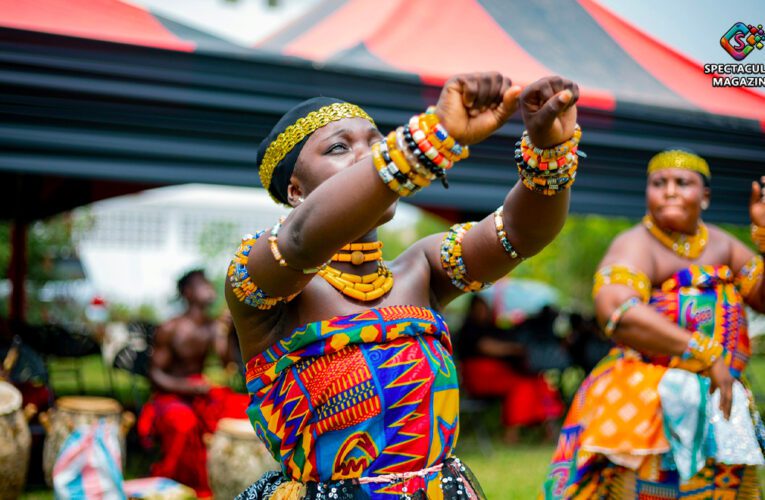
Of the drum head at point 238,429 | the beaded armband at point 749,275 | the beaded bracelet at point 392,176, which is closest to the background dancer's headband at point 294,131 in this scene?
the beaded bracelet at point 392,176

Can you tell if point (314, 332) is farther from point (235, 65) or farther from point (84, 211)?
point (84, 211)

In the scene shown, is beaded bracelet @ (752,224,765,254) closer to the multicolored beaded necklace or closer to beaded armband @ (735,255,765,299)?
beaded armband @ (735,255,765,299)

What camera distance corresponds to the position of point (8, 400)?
15.7ft

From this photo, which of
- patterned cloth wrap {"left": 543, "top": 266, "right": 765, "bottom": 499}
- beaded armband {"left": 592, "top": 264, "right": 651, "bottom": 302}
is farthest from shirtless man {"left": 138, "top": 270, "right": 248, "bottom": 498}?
beaded armband {"left": 592, "top": 264, "right": 651, "bottom": 302}

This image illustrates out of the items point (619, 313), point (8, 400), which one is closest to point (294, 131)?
point (619, 313)

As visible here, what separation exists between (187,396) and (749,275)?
4587mm

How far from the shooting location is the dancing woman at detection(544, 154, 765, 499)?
304 cm

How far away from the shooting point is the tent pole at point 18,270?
867 centimetres

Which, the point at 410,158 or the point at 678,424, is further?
the point at 678,424

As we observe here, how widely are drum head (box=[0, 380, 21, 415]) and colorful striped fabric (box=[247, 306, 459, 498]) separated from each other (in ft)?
11.4

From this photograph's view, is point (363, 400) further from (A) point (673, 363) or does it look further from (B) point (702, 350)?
(A) point (673, 363)

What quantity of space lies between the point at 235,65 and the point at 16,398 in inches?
96.5

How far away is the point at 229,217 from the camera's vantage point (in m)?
27.0

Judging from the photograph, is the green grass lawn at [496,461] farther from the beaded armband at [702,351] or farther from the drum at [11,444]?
the beaded armband at [702,351]
